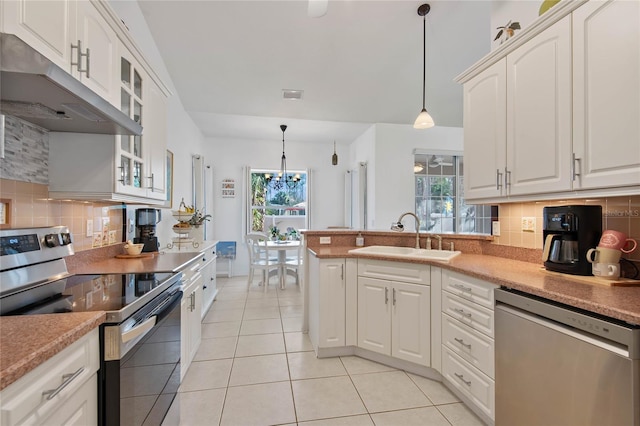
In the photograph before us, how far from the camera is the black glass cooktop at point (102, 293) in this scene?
3.47ft

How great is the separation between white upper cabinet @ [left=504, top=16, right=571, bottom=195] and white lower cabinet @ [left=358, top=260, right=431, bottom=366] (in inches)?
35.4

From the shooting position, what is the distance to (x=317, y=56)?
323cm

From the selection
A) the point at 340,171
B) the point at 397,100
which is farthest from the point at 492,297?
the point at 340,171

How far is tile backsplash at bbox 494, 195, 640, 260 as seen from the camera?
1444 millimetres

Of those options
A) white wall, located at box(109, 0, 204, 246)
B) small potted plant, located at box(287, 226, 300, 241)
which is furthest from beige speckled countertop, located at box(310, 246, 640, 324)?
small potted plant, located at box(287, 226, 300, 241)

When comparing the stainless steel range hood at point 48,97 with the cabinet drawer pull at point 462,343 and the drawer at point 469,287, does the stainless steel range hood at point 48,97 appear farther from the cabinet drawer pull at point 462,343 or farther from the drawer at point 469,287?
the cabinet drawer pull at point 462,343

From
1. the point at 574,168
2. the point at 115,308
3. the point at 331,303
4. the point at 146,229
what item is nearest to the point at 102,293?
the point at 115,308

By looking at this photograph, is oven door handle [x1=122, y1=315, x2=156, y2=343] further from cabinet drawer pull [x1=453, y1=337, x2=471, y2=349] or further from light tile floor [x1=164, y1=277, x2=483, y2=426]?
cabinet drawer pull [x1=453, y1=337, x2=471, y2=349]

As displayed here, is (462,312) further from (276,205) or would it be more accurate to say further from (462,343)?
(276,205)

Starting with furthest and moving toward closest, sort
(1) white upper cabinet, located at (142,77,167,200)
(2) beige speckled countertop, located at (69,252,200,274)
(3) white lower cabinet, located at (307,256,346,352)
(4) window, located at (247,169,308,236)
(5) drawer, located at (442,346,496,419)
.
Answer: (4) window, located at (247,169,308,236) < (3) white lower cabinet, located at (307,256,346,352) < (1) white upper cabinet, located at (142,77,167,200) < (2) beige speckled countertop, located at (69,252,200,274) < (5) drawer, located at (442,346,496,419)

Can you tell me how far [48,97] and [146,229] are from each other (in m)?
1.50

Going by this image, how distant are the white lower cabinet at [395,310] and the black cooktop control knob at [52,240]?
193 centimetres

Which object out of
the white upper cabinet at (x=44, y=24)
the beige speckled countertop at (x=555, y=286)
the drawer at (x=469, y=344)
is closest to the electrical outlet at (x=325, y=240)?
the beige speckled countertop at (x=555, y=286)

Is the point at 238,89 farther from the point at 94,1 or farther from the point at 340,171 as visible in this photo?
the point at 340,171
